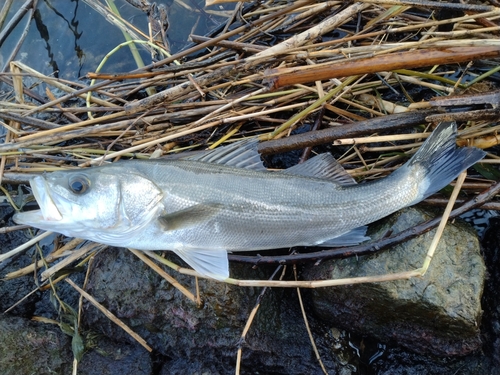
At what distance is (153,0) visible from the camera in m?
5.77

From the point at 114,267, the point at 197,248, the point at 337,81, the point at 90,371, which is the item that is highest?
the point at 337,81

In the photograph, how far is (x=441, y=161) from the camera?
3467mm

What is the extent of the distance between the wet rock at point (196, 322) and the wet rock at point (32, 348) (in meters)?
0.33

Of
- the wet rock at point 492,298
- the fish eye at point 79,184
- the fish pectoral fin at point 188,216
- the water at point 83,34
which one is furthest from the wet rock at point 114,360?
the water at point 83,34

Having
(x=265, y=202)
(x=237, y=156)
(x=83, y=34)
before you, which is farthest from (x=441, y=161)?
(x=83, y=34)

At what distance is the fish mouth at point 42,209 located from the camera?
10.0 ft

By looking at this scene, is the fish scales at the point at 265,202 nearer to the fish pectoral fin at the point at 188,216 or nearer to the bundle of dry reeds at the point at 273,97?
the fish pectoral fin at the point at 188,216

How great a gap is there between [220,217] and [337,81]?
190 cm

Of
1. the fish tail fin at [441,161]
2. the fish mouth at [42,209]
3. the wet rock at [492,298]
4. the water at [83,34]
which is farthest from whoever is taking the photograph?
the water at [83,34]

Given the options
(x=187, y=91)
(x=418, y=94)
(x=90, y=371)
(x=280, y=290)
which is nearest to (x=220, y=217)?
(x=280, y=290)

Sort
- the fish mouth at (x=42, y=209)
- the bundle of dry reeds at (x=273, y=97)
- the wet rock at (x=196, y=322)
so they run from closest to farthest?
the fish mouth at (x=42, y=209), the wet rock at (x=196, y=322), the bundle of dry reeds at (x=273, y=97)

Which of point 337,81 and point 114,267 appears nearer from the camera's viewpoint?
point 114,267

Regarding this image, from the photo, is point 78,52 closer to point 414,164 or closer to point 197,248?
point 197,248

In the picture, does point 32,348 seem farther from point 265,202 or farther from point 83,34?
point 83,34
